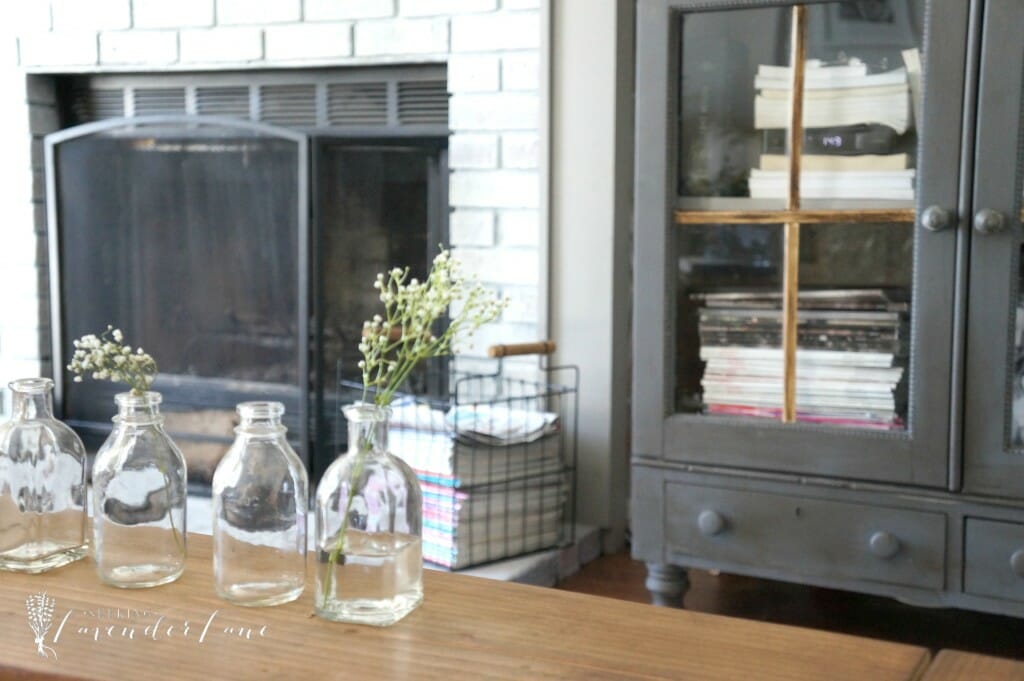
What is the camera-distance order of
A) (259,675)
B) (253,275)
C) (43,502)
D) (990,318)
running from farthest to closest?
(253,275), (990,318), (43,502), (259,675)

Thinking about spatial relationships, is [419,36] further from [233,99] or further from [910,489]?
[910,489]

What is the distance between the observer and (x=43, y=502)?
111cm

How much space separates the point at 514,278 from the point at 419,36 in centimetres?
57

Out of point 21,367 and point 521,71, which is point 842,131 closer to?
point 521,71

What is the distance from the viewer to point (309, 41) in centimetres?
274

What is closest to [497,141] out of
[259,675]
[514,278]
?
[514,278]

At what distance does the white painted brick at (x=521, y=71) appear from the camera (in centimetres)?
254

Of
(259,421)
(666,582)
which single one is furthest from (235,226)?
(259,421)

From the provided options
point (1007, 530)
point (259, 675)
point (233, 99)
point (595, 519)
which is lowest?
point (595, 519)

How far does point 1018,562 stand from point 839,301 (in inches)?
19.0

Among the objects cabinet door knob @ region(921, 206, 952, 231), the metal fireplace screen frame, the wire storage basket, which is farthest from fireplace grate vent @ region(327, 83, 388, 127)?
cabinet door knob @ region(921, 206, 952, 231)

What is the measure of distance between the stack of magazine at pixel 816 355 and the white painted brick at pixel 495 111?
2.29 feet

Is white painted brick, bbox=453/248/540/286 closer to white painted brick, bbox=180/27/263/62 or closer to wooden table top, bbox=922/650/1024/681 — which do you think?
white painted brick, bbox=180/27/263/62

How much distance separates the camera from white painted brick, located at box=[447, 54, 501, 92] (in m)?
2.58
